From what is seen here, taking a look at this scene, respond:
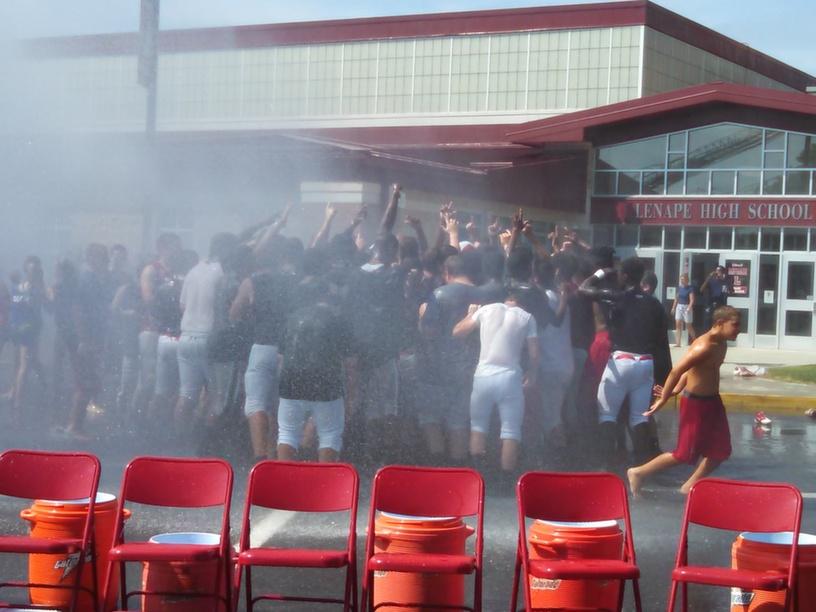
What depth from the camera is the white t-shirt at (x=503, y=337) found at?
823cm

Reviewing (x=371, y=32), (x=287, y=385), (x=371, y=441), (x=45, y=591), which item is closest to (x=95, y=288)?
(x=371, y=441)

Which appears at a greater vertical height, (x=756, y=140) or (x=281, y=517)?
(x=756, y=140)

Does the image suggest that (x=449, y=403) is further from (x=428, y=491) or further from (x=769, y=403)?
(x=769, y=403)

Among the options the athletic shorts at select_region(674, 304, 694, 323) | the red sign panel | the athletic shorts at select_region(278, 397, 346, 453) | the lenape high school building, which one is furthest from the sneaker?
the red sign panel

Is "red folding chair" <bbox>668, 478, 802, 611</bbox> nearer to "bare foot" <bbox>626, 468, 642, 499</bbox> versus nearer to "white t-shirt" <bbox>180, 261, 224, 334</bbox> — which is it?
"bare foot" <bbox>626, 468, 642, 499</bbox>

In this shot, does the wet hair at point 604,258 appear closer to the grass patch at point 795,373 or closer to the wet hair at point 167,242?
the wet hair at point 167,242

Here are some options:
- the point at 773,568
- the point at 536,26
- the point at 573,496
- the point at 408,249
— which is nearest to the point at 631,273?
the point at 408,249

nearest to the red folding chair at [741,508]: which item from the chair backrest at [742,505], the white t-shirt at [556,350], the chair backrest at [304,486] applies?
the chair backrest at [742,505]

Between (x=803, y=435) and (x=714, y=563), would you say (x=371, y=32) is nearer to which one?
(x=803, y=435)

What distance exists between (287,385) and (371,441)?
7.29 feet

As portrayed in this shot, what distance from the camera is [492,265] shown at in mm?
9109

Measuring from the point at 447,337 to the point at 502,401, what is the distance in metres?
0.89

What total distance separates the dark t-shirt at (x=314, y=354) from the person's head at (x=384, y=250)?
1328 mm

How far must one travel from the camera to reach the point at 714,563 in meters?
6.29
